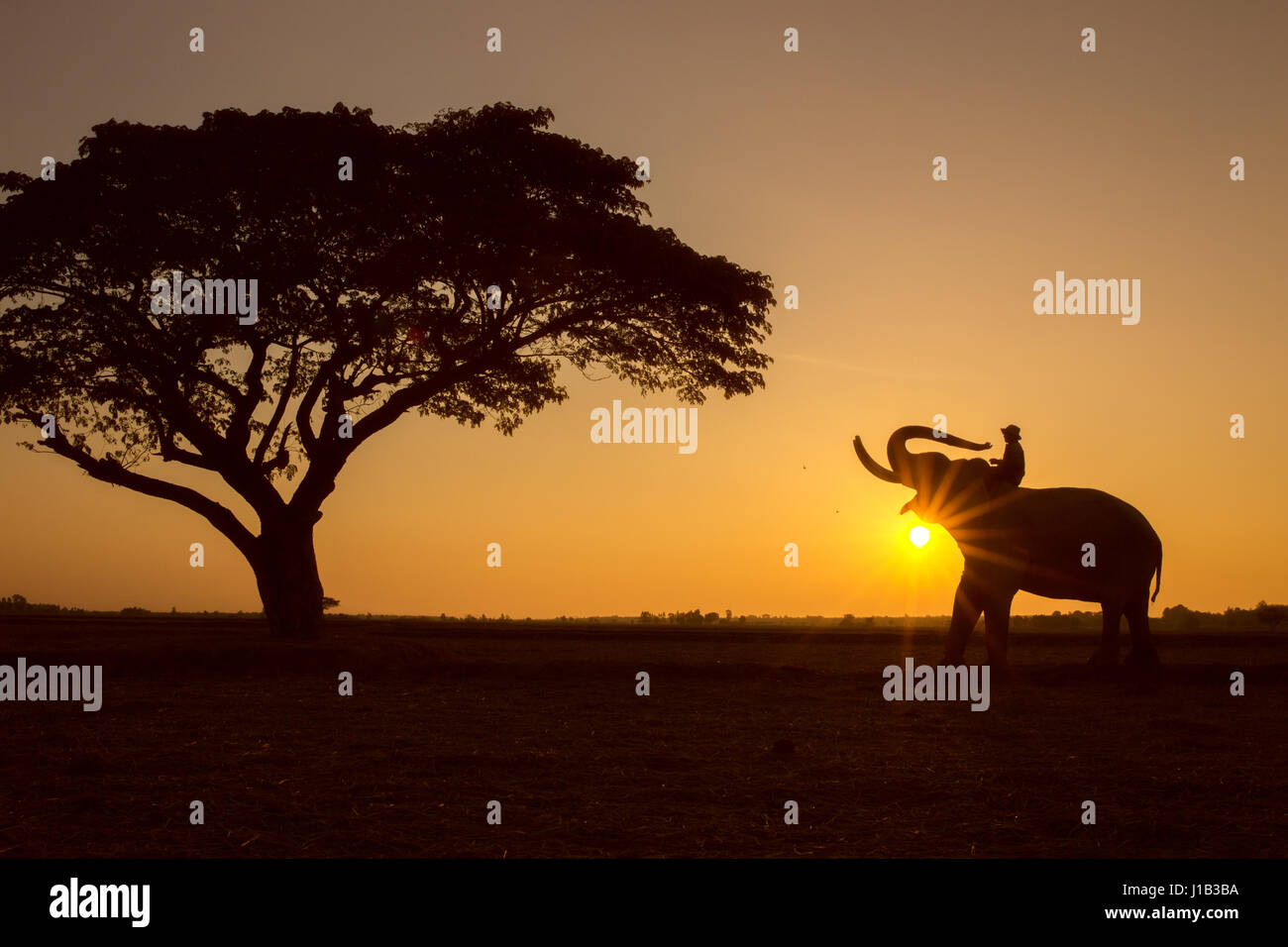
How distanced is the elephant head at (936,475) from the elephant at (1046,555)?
0.02 metres

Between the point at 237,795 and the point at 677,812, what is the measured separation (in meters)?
Answer: 3.24

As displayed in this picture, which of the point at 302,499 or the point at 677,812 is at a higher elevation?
the point at 302,499

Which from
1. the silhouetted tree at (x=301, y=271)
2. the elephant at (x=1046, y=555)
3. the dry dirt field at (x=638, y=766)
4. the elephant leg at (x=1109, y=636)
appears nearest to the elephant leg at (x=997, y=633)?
the elephant at (x=1046, y=555)

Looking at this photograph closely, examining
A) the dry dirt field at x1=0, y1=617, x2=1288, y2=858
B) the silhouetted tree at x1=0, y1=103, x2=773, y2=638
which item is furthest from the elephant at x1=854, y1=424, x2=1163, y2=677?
the silhouetted tree at x1=0, y1=103, x2=773, y2=638

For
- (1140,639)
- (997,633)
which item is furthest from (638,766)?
(1140,639)

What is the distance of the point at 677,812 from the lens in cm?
724

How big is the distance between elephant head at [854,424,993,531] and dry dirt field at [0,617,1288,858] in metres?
2.77

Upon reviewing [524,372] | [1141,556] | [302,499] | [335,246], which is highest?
[335,246]

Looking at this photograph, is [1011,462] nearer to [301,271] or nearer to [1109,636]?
[1109,636]

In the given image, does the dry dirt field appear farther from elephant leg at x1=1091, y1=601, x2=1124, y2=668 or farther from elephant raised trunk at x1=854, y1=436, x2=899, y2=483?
elephant raised trunk at x1=854, y1=436, x2=899, y2=483

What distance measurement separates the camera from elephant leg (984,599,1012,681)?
15453 mm
